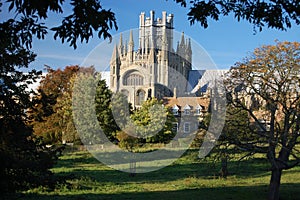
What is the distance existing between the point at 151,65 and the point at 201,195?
55.9 metres

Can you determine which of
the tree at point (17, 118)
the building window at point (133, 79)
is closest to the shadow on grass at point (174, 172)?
the tree at point (17, 118)

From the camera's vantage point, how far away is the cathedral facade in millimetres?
67375

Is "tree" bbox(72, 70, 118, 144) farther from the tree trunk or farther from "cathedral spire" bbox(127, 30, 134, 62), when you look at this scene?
"cathedral spire" bbox(127, 30, 134, 62)

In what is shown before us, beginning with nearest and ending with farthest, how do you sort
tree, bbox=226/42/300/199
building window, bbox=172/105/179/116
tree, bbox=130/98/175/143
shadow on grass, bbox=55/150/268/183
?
tree, bbox=226/42/300/199 < shadow on grass, bbox=55/150/268/183 < tree, bbox=130/98/175/143 < building window, bbox=172/105/179/116

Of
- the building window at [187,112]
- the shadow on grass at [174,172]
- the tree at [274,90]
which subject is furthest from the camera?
the building window at [187,112]

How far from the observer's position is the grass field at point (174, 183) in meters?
16.1

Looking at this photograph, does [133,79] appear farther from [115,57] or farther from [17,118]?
[17,118]

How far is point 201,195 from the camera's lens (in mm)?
16078

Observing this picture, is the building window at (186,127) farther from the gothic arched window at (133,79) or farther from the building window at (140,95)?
the gothic arched window at (133,79)

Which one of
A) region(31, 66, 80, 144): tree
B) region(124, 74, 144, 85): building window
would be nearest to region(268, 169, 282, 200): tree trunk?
region(31, 66, 80, 144): tree

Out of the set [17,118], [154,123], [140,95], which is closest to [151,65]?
[140,95]

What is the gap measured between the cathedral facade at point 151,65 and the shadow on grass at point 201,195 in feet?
150

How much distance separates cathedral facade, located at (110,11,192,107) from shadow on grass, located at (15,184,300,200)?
45.7 meters

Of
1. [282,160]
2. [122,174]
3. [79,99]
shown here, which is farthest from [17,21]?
[79,99]
